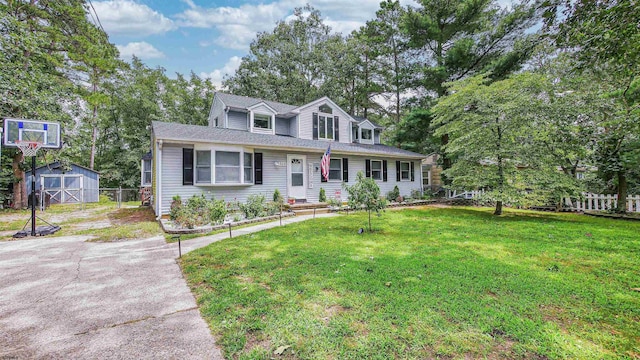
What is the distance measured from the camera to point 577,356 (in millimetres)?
2010

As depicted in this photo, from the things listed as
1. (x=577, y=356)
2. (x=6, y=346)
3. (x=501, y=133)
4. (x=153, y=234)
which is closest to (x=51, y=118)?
(x=153, y=234)

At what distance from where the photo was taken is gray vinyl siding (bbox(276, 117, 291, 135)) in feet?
49.9

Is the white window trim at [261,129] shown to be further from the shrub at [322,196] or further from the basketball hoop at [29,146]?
the basketball hoop at [29,146]

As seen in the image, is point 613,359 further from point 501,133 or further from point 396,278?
point 501,133

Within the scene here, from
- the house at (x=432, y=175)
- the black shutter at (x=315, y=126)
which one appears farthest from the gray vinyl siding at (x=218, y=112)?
the house at (x=432, y=175)

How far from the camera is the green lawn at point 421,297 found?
2.14 metres

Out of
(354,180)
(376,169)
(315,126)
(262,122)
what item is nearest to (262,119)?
(262,122)

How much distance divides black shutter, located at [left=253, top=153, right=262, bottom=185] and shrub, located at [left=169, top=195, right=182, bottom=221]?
3.11 m

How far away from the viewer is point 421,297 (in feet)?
9.73

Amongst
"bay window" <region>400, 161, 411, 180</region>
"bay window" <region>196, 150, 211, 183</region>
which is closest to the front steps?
"bay window" <region>196, 150, 211, 183</region>

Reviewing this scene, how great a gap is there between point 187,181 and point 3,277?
6182 millimetres

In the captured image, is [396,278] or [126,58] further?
[126,58]

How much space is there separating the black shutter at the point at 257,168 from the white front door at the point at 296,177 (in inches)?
56.4

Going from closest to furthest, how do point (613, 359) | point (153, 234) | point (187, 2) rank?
point (613, 359) → point (153, 234) → point (187, 2)
